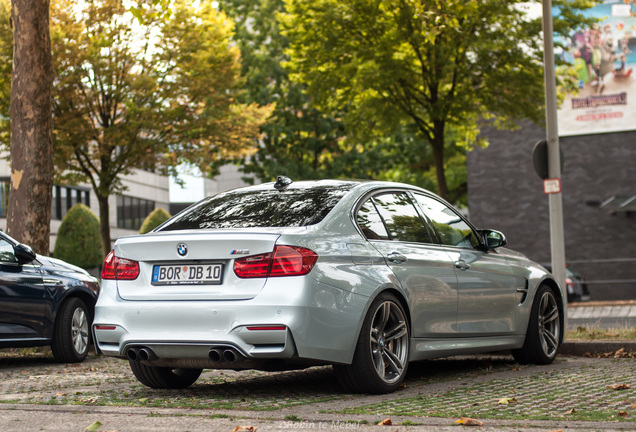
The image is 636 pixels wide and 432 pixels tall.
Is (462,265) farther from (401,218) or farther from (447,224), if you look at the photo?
(401,218)

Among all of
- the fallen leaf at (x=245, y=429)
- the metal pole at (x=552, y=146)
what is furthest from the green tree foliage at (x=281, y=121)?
the fallen leaf at (x=245, y=429)

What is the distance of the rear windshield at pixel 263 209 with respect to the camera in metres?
6.33

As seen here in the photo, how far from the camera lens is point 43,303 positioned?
9.50 metres

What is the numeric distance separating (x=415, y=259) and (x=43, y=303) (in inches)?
176

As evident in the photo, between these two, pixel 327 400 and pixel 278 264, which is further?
pixel 327 400

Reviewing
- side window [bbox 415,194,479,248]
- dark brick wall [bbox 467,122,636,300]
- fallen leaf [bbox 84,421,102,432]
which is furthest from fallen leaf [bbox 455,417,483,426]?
dark brick wall [bbox 467,122,636,300]

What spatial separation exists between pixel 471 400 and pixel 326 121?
104 ft

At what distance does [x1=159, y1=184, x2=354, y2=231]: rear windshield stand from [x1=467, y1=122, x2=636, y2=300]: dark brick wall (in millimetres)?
25383

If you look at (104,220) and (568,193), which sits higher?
(568,193)

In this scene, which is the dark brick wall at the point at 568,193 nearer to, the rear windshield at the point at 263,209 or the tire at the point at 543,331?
the tire at the point at 543,331

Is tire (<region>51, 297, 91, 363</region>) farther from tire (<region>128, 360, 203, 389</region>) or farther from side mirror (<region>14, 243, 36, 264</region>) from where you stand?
tire (<region>128, 360, 203, 389</region>)

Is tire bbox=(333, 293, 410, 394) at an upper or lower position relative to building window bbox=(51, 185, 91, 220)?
lower

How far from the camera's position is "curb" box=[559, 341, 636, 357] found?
934cm

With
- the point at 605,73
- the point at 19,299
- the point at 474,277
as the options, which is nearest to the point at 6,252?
the point at 19,299
